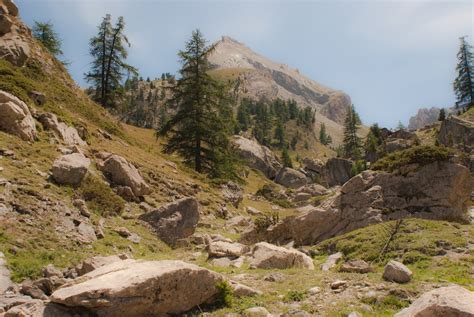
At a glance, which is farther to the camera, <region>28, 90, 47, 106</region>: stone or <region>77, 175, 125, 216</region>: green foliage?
<region>28, 90, 47, 106</region>: stone

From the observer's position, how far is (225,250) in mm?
13914

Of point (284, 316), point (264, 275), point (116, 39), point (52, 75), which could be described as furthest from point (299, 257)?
point (116, 39)

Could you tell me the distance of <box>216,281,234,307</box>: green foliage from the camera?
27.6 feet

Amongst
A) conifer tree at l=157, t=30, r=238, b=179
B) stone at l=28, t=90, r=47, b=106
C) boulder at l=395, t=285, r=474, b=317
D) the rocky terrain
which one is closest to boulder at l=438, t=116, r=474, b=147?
conifer tree at l=157, t=30, r=238, b=179

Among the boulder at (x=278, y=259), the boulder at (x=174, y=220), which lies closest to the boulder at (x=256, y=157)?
the boulder at (x=174, y=220)

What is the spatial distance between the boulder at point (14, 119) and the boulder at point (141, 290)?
40.3 ft

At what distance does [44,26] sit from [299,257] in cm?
5514

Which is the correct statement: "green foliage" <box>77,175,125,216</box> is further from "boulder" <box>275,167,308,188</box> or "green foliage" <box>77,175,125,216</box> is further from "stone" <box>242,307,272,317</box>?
"boulder" <box>275,167,308,188</box>

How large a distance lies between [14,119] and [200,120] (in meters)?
18.5

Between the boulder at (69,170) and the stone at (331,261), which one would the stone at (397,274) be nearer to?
the stone at (331,261)

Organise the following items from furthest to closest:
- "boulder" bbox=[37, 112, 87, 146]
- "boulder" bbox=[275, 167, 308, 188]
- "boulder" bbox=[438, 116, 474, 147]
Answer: "boulder" bbox=[275, 167, 308, 188]
"boulder" bbox=[438, 116, 474, 147]
"boulder" bbox=[37, 112, 87, 146]

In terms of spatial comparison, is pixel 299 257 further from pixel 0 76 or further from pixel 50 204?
pixel 0 76

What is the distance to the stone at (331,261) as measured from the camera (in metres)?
12.4

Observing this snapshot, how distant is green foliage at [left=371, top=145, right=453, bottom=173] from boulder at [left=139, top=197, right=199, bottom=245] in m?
9.88
